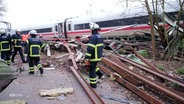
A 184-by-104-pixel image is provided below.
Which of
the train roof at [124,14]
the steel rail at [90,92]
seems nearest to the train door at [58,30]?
the train roof at [124,14]

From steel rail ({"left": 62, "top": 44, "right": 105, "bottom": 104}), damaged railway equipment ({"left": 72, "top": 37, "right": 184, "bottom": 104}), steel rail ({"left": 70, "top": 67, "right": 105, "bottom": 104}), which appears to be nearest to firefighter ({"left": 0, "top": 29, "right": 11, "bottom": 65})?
steel rail ({"left": 62, "top": 44, "right": 105, "bottom": 104})

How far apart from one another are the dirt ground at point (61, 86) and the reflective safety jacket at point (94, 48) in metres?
0.97

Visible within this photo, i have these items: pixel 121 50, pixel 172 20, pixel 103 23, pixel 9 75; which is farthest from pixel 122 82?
pixel 103 23

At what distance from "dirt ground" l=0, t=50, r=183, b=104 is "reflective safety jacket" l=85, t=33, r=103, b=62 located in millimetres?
966

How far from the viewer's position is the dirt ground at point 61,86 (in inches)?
253

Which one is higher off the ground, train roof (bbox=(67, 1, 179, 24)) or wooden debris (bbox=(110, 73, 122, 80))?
train roof (bbox=(67, 1, 179, 24))

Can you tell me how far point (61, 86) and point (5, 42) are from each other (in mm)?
4252

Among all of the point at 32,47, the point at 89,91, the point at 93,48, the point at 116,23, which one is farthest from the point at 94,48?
the point at 116,23

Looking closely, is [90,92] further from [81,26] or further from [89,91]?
[81,26]

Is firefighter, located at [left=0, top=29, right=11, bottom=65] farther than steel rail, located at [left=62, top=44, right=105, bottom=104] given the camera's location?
Yes

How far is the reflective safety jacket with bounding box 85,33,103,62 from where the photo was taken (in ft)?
22.9

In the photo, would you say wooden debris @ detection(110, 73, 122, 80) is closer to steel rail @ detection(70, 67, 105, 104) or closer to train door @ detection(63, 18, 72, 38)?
steel rail @ detection(70, 67, 105, 104)

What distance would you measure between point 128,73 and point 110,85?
0.73 metres

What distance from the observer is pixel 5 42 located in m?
10.6
